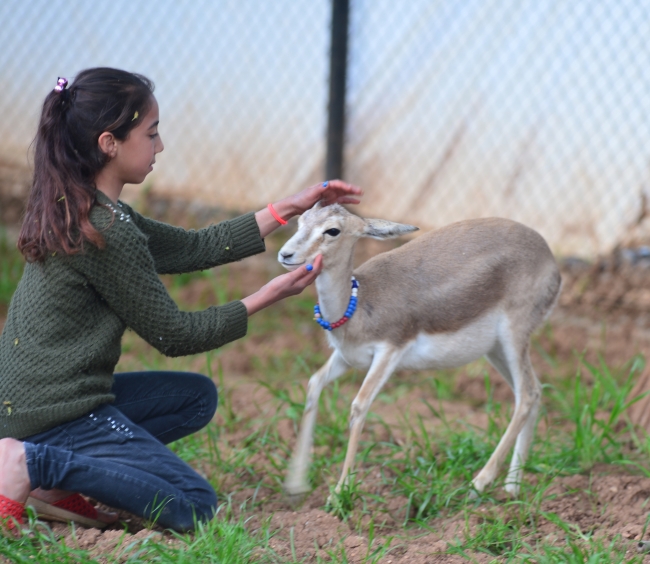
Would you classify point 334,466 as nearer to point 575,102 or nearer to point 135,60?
point 575,102

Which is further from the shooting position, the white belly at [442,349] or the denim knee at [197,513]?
the white belly at [442,349]

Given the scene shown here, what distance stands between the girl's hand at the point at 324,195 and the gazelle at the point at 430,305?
107 millimetres

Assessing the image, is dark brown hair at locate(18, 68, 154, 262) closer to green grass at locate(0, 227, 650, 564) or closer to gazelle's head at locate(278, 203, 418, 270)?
gazelle's head at locate(278, 203, 418, 270)

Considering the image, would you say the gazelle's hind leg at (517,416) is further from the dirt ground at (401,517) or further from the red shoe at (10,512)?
the red shoe at (10,512)

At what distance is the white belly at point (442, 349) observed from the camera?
3258mm

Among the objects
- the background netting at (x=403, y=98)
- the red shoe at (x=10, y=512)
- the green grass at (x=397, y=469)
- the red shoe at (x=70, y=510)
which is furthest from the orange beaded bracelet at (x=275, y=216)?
the background netting at (x=403, y=98)

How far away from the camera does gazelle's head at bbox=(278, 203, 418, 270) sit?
299cm

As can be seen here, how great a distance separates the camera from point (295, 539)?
2.83 meters

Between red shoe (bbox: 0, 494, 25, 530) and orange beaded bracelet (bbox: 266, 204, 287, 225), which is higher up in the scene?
orange beaded bracelet (bbox: 266, 204, 287, 225)

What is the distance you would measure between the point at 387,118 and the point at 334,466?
2943 mm

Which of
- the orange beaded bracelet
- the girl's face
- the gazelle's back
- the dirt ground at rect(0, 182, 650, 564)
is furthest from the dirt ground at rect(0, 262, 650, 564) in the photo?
the girl's face

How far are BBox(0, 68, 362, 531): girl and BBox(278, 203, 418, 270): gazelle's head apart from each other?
0.08 m

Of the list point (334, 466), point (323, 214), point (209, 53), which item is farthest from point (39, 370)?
point (209, 53)

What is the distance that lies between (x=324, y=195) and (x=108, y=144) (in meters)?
0.88
